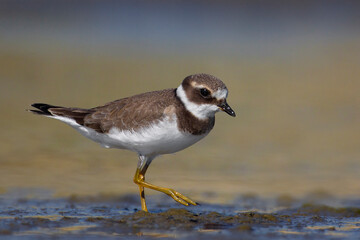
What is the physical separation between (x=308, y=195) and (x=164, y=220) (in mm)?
2540

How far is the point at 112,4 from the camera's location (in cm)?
2634

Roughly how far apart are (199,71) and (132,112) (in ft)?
32.1

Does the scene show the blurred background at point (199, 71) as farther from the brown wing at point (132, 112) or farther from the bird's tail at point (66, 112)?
the brown wing at point (132, 112)

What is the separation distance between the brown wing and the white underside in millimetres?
74

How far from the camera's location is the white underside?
781 cm

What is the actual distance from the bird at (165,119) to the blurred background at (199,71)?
4.05ft

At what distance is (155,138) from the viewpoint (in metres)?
7.88

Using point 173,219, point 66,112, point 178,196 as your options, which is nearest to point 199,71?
point 66,112

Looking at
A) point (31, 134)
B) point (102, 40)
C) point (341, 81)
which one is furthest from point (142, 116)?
point (102, 40)

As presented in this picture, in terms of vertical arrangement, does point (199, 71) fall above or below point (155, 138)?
above

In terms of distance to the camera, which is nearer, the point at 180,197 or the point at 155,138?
the point at 155,138

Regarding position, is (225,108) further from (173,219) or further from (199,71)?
(199,71)

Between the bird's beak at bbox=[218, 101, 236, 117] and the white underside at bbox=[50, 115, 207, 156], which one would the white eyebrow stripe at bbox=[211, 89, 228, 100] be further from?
the white underside at bbox=[50, 115, 207, 156]

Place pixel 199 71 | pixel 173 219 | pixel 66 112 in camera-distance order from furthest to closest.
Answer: pixel 199 71
pixel 66 112
pixel 173 219
